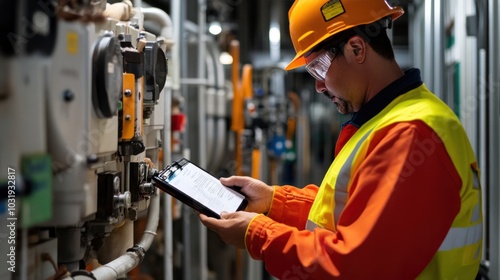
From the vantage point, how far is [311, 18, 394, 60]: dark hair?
1.67 metres

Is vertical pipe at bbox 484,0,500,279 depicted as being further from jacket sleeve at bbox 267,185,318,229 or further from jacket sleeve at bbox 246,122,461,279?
jacket sleeve at bbox 246,122,461,279

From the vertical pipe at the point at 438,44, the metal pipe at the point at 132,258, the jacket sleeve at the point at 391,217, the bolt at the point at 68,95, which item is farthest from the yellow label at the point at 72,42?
A: the vertical pipe at the point at 438,44

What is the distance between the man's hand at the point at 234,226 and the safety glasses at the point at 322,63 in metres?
0.51

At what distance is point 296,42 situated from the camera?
71.9 inches

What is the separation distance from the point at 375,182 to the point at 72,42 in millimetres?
809

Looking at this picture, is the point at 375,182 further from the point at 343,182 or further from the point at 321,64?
the point at 321,64

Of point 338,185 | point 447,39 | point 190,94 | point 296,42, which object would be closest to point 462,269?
point 338,185

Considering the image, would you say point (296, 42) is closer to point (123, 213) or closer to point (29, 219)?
point (123, 213)

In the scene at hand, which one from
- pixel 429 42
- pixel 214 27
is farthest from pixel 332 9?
pixel 214 27

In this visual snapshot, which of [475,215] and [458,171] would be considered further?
[475,215]

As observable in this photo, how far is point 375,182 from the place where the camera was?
1.42m

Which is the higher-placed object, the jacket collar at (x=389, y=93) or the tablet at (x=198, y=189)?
the jacket collar at (x=389, y=93)

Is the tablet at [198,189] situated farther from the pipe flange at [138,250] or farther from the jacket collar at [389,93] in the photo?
the jacket collar at [389,93]

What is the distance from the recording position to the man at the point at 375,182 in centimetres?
141
